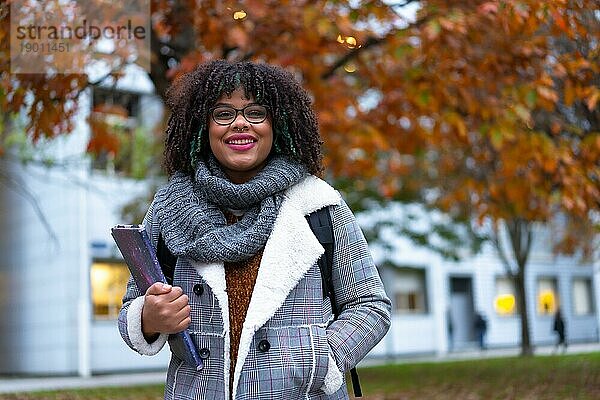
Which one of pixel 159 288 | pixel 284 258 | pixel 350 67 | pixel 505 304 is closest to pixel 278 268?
pixel 284 258

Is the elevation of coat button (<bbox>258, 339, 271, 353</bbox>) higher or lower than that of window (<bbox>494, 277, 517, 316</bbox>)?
higher

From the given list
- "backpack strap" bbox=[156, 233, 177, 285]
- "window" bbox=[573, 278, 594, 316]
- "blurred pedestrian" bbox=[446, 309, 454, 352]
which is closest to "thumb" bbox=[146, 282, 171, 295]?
"backpack strap" bbox=[156, 233, 177, 285]

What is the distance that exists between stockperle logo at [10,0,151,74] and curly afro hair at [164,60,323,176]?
5.05 m

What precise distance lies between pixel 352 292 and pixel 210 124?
2.40 feet

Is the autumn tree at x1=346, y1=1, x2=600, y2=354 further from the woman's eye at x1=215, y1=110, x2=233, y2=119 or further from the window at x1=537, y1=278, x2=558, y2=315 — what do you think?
the window at x1=537, y1=278, x2=558, y2=315

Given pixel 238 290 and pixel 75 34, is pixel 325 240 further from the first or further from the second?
pixel 75 34

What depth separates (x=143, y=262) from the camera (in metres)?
2.41

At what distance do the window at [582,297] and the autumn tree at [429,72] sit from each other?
3184 cm

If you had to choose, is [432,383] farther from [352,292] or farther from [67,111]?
[352,292]

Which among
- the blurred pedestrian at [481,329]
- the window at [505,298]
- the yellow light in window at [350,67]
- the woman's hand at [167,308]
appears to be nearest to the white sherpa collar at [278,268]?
the woman's hand at [167,308]

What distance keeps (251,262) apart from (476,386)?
937 centimetres

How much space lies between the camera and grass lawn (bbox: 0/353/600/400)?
32.3ft

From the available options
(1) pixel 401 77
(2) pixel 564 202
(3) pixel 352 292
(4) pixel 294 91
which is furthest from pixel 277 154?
(1) pixel 401 77

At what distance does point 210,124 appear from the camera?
2721 millimetres
